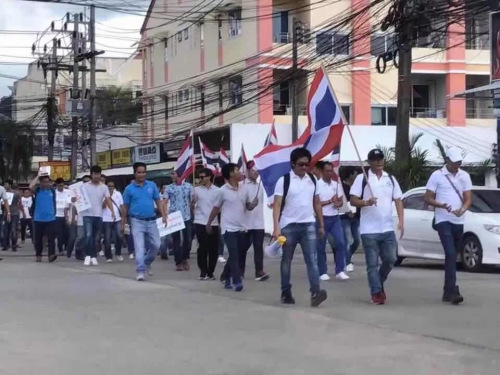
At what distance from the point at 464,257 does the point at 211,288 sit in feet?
16.2

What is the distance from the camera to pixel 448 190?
1088 centimetres

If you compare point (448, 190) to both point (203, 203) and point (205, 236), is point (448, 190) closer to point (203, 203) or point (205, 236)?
point (205, 236)

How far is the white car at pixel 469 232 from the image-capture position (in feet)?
49.1

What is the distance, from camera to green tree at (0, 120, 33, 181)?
2218 inches

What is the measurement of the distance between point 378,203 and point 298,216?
0.99 meters

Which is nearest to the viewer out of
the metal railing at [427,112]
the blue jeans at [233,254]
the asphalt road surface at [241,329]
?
the asphalt road surface at [241,329]

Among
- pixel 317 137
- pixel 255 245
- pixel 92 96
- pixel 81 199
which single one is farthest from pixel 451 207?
pixel 92 96

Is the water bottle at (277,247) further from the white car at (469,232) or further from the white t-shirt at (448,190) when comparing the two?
the white car at (469,232)

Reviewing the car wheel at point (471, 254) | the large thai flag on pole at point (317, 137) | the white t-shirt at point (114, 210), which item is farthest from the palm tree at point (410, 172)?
the large thai flag on pole at point (317, 137)

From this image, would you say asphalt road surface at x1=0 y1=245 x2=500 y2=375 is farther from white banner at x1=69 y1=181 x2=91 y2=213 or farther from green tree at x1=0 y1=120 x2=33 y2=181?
green tree at x1=0 y1=120 x2=33 y2=181

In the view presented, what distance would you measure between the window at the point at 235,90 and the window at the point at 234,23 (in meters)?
1.94

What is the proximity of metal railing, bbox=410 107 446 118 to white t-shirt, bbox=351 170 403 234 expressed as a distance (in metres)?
30.0

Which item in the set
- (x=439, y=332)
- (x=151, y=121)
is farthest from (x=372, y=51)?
(x=439, y=332)

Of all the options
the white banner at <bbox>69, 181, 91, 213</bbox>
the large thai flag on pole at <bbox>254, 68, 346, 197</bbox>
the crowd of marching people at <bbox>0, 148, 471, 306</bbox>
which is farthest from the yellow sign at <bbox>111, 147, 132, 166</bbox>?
the large thai flag on pole at <bbox>254, 68, 346, 197</bbox>
